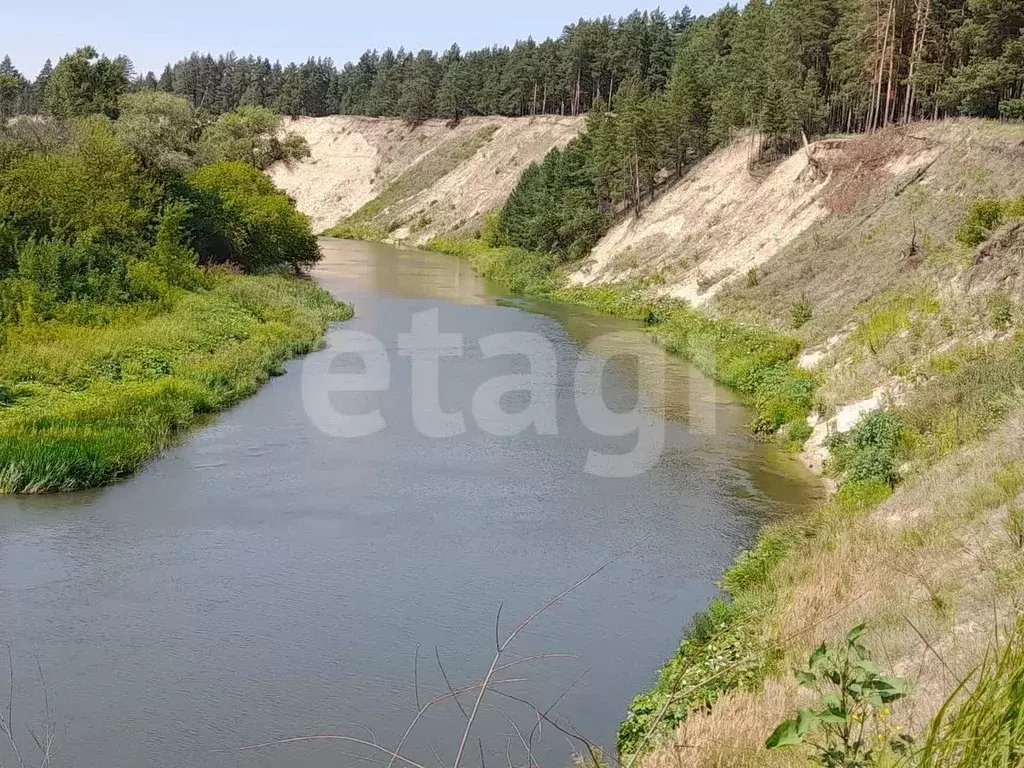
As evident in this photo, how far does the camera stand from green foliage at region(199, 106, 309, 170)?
73.4 metres

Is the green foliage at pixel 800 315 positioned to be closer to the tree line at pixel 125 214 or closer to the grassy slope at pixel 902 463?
the grassy slope at pixel 902 463

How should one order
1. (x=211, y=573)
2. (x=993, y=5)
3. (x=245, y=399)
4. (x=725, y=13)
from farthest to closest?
(x=725, y=13) → (x=993, y=5) → (x=245, y=399) → (x=211, y=573)

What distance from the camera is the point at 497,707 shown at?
37.6ft

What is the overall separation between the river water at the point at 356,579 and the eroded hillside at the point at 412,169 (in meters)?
61.9

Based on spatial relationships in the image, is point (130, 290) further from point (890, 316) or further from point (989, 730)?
point (989, 730)

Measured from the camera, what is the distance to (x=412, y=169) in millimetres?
100188

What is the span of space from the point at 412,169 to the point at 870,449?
85635mm

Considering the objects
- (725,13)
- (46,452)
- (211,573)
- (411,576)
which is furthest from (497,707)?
(725,13)

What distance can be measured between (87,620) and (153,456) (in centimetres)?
790

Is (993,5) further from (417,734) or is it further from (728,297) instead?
(417,734)

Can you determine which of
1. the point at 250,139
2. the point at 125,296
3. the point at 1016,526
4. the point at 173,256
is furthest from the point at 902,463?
the point at 250,139

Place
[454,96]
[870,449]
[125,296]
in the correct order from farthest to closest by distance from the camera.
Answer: [454,96] → [125,296] → [870,449]

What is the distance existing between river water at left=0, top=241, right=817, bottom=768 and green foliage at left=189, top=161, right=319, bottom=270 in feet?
76.0

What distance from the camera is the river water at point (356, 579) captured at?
11.2 m
